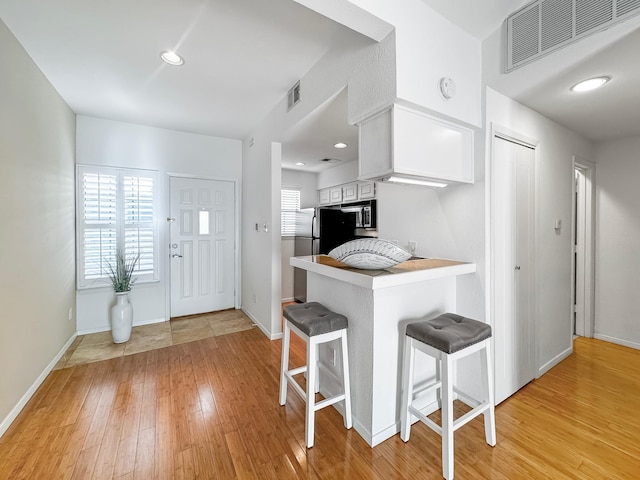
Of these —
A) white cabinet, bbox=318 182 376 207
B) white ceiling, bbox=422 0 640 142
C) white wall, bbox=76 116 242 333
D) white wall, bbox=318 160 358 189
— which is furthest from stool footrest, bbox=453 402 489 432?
white wall, bbox=76 116 242 333

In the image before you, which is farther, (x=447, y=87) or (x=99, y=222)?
(x=99, y=222)

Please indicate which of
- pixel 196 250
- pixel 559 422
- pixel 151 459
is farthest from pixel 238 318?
pixel 559 422

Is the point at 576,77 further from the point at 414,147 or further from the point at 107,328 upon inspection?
the point at 107,328

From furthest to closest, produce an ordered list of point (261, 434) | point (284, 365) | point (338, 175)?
point (338, 175) < point (284, 365) < point (261, 434)

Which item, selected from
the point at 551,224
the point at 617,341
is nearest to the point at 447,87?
the point at 551,224

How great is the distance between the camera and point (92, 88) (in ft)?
8.95

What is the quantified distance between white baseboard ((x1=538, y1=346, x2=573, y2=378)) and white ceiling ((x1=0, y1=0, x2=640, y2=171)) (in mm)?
2210

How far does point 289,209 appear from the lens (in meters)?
5.30

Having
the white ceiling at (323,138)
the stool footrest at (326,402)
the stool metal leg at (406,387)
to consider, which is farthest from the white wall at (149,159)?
the stool metal leg at (406,387)

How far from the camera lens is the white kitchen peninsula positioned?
1644 millimetres

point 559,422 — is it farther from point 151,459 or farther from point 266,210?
point 266,210

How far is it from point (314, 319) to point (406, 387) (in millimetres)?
685

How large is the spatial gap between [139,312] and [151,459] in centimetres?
261

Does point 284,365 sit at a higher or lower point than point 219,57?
lower
